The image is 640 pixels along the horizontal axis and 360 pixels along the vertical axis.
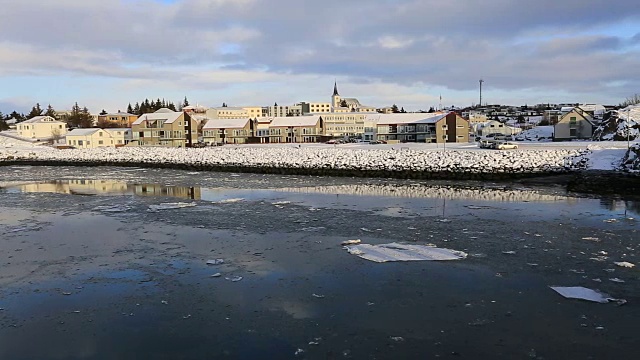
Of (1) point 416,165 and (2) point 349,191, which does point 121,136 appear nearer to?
(1) point 416,165

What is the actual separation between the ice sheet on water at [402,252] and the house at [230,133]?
2892 inches

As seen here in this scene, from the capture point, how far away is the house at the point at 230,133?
8312 centimetres

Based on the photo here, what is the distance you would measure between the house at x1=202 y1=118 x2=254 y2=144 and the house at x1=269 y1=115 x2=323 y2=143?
13.6ft

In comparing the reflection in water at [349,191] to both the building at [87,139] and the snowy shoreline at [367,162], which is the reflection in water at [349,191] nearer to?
the snowy shoreline at [367,162]

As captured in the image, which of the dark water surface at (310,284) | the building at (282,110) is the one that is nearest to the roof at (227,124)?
the dark water surface at (310,284)

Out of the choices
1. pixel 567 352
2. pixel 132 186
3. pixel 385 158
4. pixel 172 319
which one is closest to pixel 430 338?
pixel 567 352

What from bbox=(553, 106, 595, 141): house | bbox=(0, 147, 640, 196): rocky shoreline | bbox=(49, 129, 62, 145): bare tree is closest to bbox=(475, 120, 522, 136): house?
bbox=(553, 106, 595, 141): house

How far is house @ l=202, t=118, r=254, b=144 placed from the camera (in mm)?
83125

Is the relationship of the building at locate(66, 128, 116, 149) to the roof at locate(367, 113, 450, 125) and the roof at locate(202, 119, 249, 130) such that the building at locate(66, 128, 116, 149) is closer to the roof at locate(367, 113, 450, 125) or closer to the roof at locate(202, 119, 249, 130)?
the roof at locate(202, 119, 249, 130)

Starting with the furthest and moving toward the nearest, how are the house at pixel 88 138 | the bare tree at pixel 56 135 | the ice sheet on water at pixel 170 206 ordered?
the bare tree at pixel 56 135 < the house at pixel 88 138 < the ice sheet on water at pixel 170 206

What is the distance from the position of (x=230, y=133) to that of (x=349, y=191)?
63266 mm

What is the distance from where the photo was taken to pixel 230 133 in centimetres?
8338

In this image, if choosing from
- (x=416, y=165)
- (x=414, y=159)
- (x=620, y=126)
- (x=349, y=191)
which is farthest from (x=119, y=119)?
(x=349, y=191)

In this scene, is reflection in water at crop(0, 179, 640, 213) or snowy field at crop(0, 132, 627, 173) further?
snowy field at crop(0, 132, 627, 173)
